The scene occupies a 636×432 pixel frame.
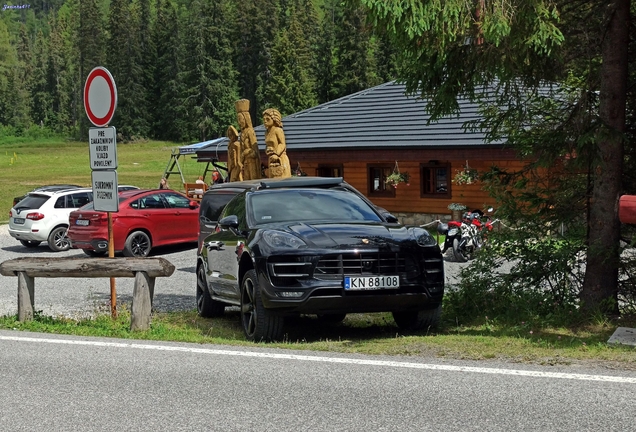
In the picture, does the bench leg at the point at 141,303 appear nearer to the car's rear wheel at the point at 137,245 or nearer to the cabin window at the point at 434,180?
the car's rear wheel at the point at 137,245

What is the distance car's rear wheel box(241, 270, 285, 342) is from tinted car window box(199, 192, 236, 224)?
221 inches

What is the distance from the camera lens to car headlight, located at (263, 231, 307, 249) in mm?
9266

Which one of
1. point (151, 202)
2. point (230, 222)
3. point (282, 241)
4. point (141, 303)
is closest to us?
point (282, 241)

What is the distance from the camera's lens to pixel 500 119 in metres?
11.0

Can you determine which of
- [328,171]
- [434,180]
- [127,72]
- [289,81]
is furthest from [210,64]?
[434,180]

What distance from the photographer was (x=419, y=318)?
32.8 ft

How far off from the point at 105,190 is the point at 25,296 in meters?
1.62

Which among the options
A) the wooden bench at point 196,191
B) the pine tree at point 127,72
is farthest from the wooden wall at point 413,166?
the pine tree at point 127,72

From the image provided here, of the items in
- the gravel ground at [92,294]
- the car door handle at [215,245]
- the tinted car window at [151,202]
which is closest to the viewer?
the car door handle at [215,245]

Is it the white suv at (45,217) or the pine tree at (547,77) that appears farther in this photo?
the white suv at (45,217)

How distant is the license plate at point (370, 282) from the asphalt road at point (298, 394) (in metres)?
0.98

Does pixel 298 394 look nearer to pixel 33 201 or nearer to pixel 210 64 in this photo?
pixel 33 201

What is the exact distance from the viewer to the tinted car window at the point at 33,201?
25.9 metres

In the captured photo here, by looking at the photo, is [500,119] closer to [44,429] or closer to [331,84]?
→ [44,429]
